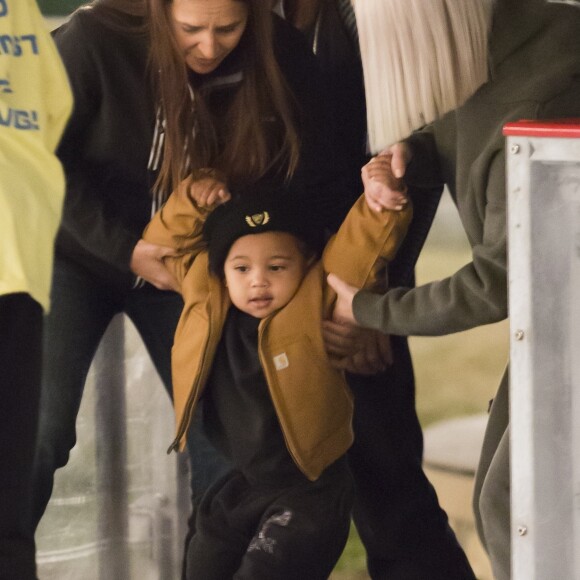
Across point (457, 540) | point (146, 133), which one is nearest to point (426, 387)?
point (457, 540)

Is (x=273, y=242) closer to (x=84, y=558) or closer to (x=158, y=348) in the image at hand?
(x=158, y=348)

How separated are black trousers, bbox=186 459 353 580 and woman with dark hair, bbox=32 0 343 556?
0.10 metres

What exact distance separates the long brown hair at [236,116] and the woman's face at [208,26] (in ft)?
0.05

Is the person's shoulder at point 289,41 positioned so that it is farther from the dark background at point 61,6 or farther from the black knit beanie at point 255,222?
the dark background at point 61,6

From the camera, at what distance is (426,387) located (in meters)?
2.42

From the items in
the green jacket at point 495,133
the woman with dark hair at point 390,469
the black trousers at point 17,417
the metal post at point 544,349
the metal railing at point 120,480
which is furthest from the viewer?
the metal railing at point 120,480

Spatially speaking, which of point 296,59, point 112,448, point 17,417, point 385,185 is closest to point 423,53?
point 385,185

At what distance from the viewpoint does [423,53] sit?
1939 millimetres

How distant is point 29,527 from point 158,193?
26.4 inches

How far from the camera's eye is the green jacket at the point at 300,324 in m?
2.28

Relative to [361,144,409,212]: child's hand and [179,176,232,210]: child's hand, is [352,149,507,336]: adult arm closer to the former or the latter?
[361,144,409,212]: child's hand

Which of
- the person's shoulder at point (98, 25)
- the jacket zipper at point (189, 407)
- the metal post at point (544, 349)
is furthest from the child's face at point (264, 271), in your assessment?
the metal post at point (544, 349)

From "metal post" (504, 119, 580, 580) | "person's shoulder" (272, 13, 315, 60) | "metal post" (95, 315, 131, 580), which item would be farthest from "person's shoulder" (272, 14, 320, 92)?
"metal post" (504, 119, 580, 580)

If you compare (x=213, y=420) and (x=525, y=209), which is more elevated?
(x=525, y=209)
